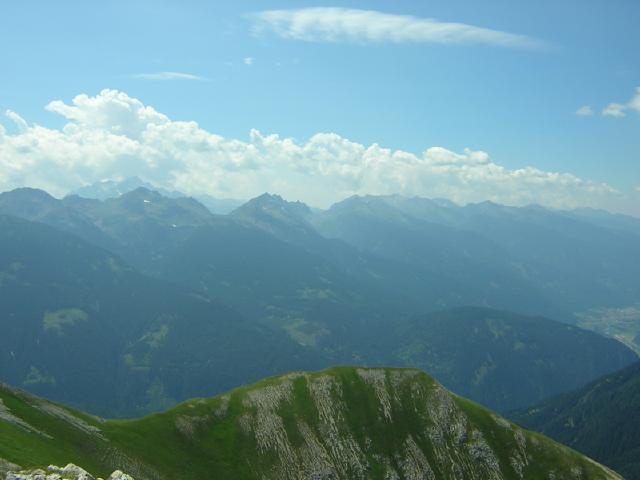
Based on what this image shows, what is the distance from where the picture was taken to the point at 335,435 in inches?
6225

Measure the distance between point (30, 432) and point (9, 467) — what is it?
3481 cm

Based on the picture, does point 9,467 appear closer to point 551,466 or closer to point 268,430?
point 268,430

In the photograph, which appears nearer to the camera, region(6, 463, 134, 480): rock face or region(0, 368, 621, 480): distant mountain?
region(6, 463, 134, 480): rock face

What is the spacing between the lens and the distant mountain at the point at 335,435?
12988 cm

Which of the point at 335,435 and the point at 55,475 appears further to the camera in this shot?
the point at 335,435

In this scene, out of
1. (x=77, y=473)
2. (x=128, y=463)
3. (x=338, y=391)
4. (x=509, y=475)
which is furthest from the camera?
(x=338, y=391)

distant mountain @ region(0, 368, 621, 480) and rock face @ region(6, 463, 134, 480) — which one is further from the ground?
rock face @ region(6, 463, 134, 480)

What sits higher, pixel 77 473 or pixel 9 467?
pixel 77 473

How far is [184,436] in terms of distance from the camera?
139 metres

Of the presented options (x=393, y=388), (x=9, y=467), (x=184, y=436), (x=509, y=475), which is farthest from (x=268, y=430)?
(x=9, y=467)

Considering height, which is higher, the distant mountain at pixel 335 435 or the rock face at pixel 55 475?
the rock face at pixel 55 475

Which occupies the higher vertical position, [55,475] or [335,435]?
[55,475]

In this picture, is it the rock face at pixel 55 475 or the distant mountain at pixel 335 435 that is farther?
the distant mountain at pixel 335 435

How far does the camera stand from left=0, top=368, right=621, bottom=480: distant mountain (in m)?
130
